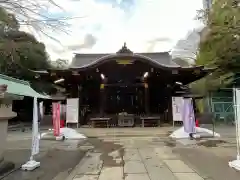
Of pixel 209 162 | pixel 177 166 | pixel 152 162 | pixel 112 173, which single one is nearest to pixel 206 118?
pixel 209 162

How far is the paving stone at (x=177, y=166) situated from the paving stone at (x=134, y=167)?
2.14ft

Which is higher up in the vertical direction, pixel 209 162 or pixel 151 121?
pixel 151 121

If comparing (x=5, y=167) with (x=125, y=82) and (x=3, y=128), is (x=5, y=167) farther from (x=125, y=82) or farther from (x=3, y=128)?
(x=125, y=82)

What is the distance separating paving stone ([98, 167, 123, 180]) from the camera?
17.4 ft

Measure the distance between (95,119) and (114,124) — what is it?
1.55 m

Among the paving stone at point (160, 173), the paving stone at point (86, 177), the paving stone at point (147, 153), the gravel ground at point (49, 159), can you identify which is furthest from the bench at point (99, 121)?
the paving stone at point (86, 177)

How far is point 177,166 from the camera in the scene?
6207 millimetres

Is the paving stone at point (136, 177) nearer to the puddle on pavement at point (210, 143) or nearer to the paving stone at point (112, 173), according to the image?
the paving stone at point (112, 173)

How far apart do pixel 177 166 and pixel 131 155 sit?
1791 mm

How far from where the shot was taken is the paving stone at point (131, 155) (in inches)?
281

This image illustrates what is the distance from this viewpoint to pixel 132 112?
62.8 ft

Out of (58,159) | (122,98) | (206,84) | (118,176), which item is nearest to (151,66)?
(122,98)

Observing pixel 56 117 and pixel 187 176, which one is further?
pixel 56 117

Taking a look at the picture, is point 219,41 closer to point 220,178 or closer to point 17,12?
point 220,178
